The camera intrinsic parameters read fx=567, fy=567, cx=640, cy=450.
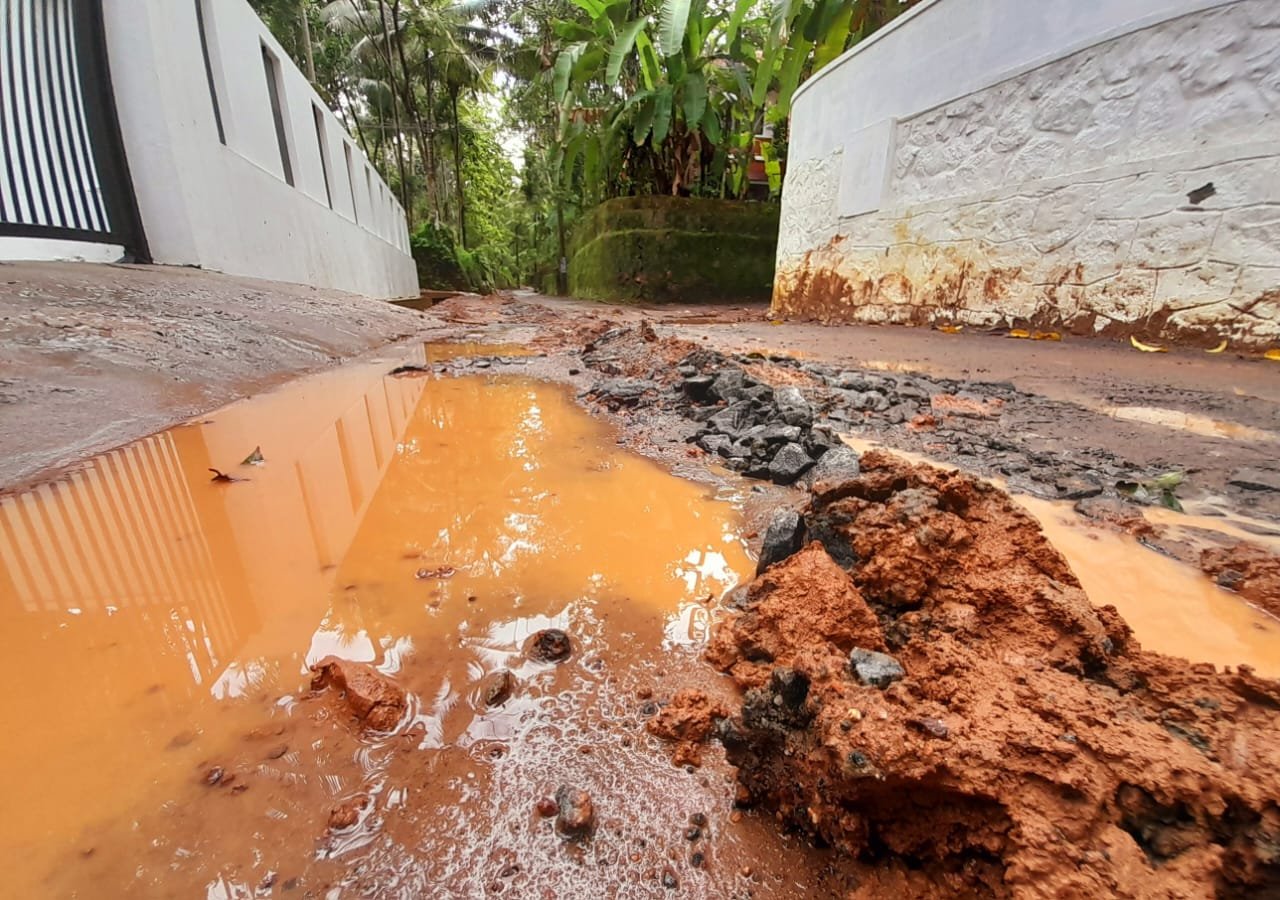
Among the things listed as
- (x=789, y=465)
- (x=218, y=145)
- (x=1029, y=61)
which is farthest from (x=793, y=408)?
(x=218, y=145)

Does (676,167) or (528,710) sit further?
(676,167)

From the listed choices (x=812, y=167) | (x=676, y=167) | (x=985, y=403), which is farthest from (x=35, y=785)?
(x=676, y=167)

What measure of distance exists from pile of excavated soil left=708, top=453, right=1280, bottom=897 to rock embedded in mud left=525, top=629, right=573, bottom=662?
1.22 feet

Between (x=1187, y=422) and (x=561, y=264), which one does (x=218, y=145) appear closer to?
(x=1187, y=422)

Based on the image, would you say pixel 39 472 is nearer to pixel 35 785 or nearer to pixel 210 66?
pixel 35 785

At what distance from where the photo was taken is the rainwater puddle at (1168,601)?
4.14ft

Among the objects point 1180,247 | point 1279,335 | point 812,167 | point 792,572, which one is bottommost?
point 792,572

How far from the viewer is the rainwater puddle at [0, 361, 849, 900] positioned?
82 centimetres

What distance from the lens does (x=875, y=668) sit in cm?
98

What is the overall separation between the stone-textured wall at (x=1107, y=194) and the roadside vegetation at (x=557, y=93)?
3271 mm

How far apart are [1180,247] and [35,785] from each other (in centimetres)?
626

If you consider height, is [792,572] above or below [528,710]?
above

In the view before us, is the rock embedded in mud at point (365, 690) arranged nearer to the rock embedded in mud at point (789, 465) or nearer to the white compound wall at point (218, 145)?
the rock embedded in mud at point (789, 465)

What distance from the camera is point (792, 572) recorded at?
134 cm
